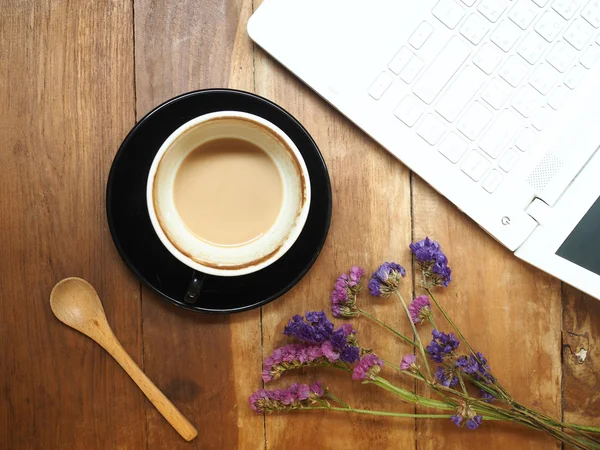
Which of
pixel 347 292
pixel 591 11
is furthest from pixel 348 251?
pixel 591 11

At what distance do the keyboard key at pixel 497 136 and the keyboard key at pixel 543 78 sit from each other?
0.06 metres

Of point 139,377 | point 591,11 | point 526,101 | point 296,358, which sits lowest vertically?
point 139,377

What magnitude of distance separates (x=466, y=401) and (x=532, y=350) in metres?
0.19

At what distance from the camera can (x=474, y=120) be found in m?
0.77

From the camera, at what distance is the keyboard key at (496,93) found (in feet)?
2.52

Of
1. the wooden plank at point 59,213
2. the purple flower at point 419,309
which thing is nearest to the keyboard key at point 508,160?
the purple flower at point 419,309

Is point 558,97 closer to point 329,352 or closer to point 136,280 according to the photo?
point 329,352

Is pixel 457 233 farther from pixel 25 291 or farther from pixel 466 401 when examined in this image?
pixel 25 291

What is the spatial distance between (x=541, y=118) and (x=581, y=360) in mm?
399

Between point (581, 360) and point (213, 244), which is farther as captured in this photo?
point (581, 360)

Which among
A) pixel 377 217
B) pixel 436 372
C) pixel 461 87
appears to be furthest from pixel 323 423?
pixel 461 87

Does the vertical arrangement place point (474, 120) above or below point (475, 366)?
above

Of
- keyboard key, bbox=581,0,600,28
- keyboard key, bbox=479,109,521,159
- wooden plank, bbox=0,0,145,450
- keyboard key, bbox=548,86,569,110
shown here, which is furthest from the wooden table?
keyboard key, bbox=581,0,600,28

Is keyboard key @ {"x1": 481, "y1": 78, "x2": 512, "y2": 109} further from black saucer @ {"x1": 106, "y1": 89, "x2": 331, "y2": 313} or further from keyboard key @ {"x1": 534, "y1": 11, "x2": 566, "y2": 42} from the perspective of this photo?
black saucer @ {"x1": 106, "y1": 89, "x2": 331, "y2": 313}
